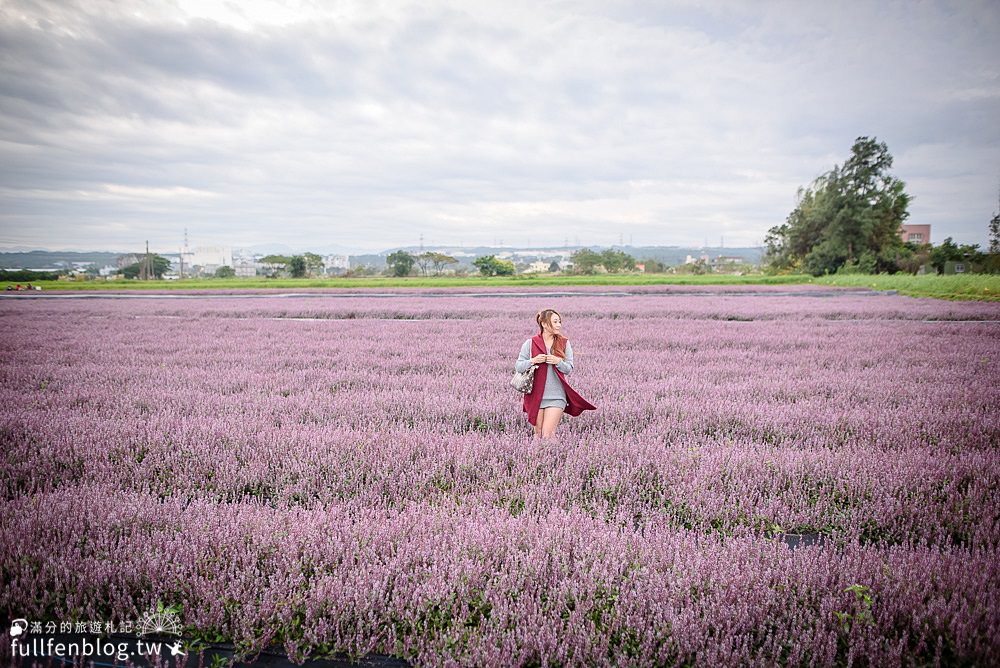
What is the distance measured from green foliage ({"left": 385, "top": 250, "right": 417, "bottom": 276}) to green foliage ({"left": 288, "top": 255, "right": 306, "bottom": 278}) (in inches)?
514

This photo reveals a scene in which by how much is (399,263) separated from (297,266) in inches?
612

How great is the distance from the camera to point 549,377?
4.31 metres

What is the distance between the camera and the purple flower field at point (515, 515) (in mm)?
2031

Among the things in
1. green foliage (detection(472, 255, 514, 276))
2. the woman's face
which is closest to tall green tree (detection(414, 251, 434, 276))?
green foliage (detection(472, 255, 514, 276))

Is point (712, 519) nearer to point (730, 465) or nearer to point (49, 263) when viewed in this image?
point (730, 465)

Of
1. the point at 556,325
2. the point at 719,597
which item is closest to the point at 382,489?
the point at 556,325

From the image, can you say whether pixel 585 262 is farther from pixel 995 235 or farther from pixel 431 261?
pixel 995 235

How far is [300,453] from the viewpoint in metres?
3.92

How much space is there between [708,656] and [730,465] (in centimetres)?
206

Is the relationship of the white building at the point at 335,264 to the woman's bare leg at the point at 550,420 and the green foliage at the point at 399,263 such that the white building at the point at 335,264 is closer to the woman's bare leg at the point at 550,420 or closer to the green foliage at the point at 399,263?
the green foliage at the point at 399,263

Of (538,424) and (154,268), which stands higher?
(154,268)

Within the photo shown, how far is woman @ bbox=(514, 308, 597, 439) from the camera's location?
414 cm

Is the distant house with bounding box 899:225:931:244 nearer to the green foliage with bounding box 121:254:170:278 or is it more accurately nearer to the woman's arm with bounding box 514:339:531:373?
the woman's arm with bounding box 514:339:531:373

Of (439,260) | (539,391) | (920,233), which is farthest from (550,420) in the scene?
(920,233)
